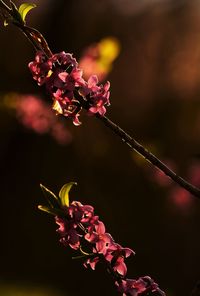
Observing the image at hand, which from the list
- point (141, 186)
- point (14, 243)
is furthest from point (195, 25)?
point (14, 243)

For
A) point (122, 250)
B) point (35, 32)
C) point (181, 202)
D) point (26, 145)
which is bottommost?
point (122, 250)

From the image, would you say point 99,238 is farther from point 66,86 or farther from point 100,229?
point 66,86

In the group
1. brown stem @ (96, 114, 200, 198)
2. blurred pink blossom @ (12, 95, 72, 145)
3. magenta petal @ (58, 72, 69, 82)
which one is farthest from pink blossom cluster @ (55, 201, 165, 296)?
blurred pink blossom @ (12, 95, 72, 145)

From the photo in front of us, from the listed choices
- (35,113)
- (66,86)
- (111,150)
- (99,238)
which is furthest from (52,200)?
(111,150)

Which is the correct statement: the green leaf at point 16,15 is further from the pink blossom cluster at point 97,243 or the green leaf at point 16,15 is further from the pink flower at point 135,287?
the pink flower at point 135,287

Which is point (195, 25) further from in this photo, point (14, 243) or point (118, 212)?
point (14, 243)

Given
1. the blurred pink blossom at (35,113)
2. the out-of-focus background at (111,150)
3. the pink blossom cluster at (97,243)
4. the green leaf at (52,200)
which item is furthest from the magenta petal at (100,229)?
the blurred pink blossom at (35,113)

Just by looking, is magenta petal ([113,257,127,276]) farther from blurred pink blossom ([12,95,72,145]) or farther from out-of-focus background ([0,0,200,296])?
blurred pink blossom ([12,95,72,145])

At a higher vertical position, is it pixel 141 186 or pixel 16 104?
pixel 141 186
